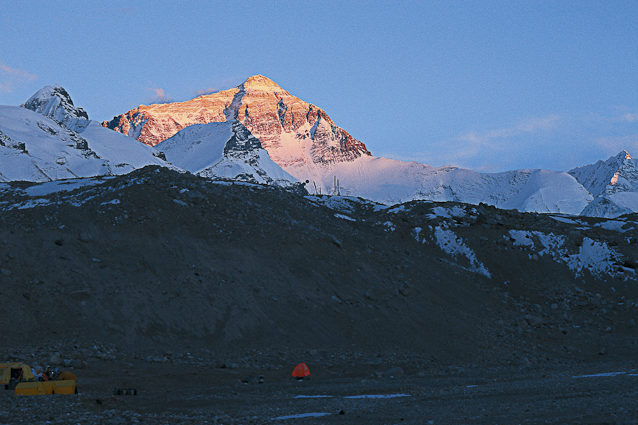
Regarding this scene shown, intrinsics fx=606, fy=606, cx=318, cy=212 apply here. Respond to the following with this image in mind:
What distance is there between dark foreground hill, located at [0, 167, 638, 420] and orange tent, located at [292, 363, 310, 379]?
108 cm

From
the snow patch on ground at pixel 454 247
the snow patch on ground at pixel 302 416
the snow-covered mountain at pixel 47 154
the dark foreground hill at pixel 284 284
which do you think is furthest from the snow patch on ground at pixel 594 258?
the snow-covered mountain at pixel 47 154

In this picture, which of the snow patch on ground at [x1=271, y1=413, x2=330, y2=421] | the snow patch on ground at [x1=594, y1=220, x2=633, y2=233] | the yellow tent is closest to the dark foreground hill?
the yellow tent

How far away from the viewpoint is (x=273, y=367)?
22.5 metres

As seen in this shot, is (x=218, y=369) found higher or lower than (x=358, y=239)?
lower

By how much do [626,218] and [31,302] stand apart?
149ft

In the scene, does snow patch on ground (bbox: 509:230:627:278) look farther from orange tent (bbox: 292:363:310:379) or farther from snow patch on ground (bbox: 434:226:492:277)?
orange tent (bbox: 292:363:310:379)

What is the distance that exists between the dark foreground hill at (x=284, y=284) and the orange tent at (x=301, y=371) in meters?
1.08

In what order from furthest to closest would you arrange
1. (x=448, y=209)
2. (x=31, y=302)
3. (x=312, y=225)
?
(x=448, y=209) < (x=312, y=225) < (x=31, y=302)

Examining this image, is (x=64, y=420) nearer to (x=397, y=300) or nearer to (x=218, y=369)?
(x=218, y=369)

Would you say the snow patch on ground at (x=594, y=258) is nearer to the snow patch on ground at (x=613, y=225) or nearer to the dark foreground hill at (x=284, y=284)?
the dark foreground hill at (x=284, y=284)

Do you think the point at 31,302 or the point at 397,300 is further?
the point at 397,300

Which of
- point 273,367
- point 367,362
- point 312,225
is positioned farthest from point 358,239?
point 273,367

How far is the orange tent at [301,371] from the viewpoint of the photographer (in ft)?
71.1

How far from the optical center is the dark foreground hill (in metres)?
23.0
